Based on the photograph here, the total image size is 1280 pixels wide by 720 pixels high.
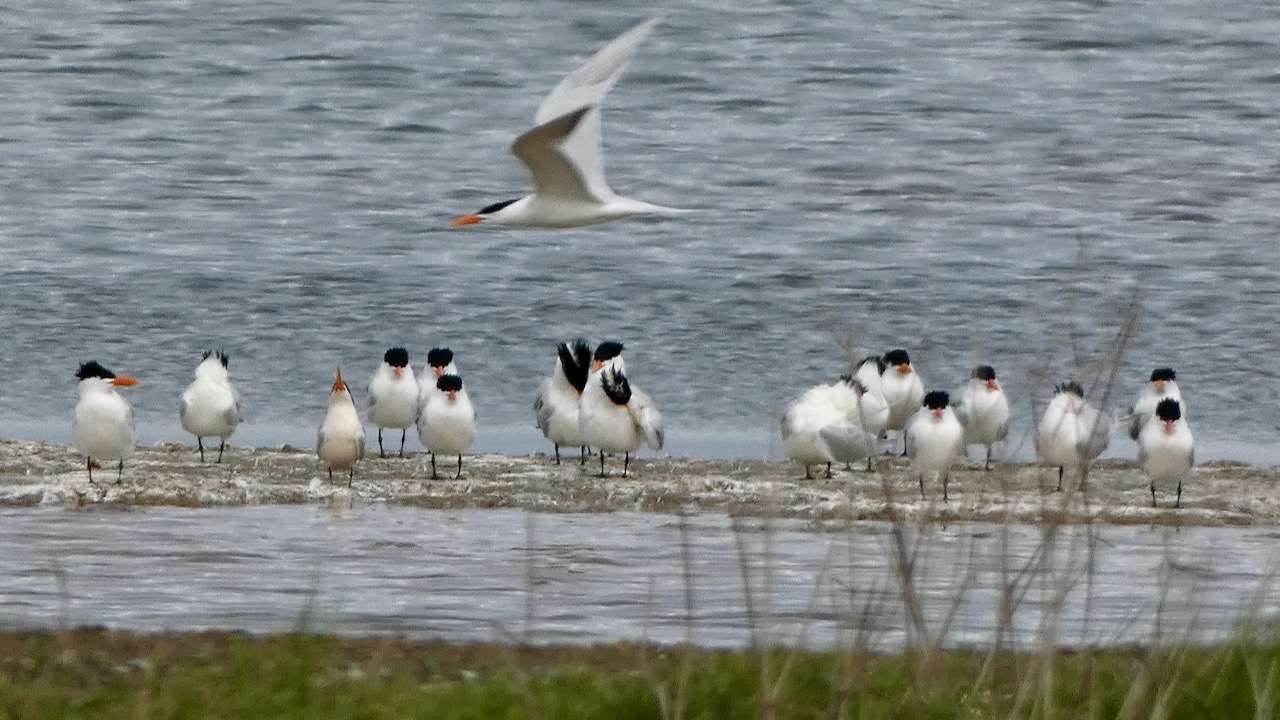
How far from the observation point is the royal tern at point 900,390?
679 inches

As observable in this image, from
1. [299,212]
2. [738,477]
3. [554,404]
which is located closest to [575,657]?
[738,477]

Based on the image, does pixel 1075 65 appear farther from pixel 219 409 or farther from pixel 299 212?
pixel 219 409

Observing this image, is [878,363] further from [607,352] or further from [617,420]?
[617,420]

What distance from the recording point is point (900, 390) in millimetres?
17219

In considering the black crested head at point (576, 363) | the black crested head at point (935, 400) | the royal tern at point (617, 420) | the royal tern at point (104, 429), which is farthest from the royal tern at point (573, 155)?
the black crested head at point (935, 400)

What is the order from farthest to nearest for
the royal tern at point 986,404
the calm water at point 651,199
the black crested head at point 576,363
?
the calm water at point 651,199
the black crested head at point 576,363
the royal tern at point 986,404

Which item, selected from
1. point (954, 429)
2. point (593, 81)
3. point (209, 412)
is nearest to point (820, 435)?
point (954, 429)

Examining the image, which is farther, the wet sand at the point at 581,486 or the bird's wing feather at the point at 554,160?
the wet sand at the point at 581,486

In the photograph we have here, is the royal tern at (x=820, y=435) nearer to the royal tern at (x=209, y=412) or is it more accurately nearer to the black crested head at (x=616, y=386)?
the black crested head at (x=616, y=386)

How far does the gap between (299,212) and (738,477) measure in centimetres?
1385

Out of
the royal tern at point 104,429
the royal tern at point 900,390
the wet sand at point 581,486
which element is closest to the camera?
the wet sand at point 581,486

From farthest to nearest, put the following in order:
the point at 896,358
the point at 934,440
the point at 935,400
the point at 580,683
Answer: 1. the point at 896,358
2. the point at 935,400
3. the point at 934,440
4. the point at 580,683

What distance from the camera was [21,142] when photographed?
100 feet

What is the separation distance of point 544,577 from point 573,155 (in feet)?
8.66
